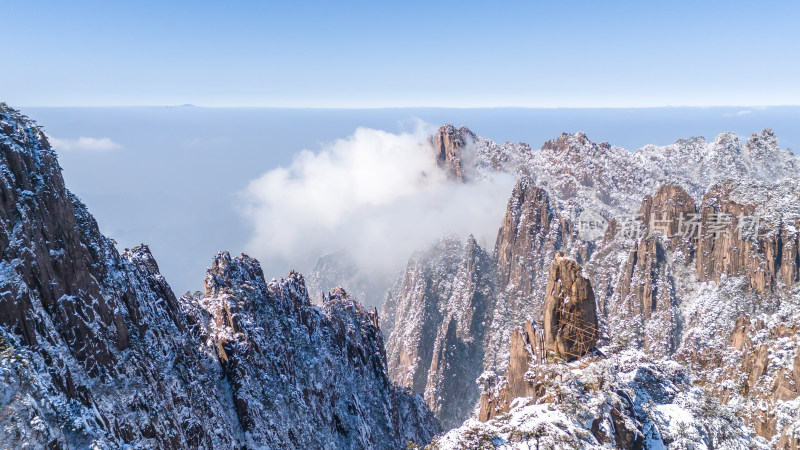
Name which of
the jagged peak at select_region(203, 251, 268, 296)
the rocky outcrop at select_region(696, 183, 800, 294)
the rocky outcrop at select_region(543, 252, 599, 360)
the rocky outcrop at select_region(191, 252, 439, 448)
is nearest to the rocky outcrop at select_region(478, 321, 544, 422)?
the rocky outcrop at select_region(543, 252, 599, 360)

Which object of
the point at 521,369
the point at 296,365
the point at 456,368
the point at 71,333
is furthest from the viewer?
the point at 456,368

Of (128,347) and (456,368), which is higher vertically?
(128,347)

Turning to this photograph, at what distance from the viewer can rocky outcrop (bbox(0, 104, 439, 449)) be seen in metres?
26.9

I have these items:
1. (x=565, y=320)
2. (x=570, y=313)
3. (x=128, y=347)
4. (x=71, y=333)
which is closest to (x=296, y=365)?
(x=128, y=347)

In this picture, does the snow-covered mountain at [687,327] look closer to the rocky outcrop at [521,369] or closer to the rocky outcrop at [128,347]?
the rocky outcrop at [521,369]

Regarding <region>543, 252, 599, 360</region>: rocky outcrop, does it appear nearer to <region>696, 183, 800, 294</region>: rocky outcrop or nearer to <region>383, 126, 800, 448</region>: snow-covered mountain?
<region>383, 126, 800, 448</region>: snow-covered mountain

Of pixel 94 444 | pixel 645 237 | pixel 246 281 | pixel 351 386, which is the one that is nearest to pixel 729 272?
pixel 645 237

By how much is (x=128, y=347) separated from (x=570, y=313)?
128 ft

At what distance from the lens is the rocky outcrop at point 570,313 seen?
3472 cm

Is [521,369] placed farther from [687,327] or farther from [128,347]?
[687,327]

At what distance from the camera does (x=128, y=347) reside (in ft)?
116

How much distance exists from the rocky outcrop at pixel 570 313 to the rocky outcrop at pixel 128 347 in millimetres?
35256

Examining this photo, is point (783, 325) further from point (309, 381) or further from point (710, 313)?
point (309, 381)

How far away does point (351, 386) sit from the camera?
7231cm
